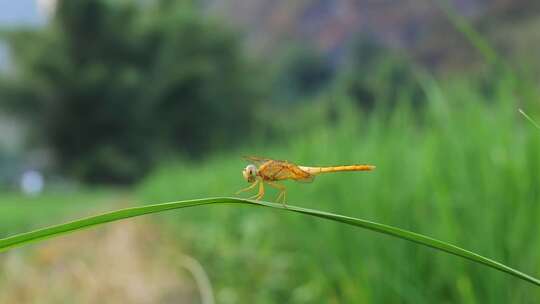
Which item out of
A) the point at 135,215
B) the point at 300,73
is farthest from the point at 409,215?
the point at 300,73

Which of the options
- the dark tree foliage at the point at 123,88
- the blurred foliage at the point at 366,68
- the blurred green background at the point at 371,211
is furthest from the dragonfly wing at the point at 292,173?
the dark tree foliage at the point at 123,88

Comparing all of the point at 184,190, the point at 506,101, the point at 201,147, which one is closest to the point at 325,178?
the point at 506,101

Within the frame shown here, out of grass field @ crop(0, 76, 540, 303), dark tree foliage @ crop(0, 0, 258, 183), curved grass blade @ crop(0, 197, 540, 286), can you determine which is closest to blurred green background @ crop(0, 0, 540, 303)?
grass field @ crop(0, 76, 540, 303)

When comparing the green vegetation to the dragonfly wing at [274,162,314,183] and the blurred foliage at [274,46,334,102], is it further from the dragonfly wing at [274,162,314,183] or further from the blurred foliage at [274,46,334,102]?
the blurred foliage at [274,46,334,102]

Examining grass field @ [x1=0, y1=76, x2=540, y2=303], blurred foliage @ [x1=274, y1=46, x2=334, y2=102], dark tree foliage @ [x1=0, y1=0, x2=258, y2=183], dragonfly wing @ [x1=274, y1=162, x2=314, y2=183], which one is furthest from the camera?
blurred foliage @ [x1=274, y1=46, x2=334, y2=102]

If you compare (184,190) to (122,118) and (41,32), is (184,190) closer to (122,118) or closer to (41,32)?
(122,118)

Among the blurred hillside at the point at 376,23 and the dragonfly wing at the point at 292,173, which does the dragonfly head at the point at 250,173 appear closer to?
the dragonfly wing at the point at 292,173
